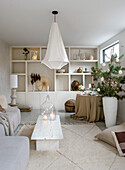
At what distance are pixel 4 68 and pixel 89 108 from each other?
10.9 ft

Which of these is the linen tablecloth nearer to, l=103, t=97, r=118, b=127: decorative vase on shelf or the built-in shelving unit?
l=103, t=97, r=118, b=127: decorative vase on shelf

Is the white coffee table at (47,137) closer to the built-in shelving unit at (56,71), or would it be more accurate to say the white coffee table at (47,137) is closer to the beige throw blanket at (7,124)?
the beige throw blanket at (7,124)

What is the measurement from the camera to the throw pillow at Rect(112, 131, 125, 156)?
2.69 metres

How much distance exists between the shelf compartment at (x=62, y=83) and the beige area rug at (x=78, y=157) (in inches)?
146

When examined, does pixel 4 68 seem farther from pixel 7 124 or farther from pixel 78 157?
pixel 78 157

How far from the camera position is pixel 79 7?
10.2 ft

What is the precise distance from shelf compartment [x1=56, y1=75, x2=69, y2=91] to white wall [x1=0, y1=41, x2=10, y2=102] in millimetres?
2010

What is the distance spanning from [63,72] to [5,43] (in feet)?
8.20

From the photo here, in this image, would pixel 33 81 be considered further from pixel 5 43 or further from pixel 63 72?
pixel 5 43

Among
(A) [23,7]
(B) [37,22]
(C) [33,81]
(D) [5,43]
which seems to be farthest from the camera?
(C) [33,81]

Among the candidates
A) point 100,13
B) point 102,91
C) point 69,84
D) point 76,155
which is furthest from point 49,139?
point 69,84

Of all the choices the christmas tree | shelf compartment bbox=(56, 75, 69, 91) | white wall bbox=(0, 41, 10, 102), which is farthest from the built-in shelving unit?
the christmas tree

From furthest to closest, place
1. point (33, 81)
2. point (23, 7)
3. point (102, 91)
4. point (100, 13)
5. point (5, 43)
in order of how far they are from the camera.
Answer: point (33, 81), point (5, 43), point (102, 91), point (100, 13), point (23, 7)

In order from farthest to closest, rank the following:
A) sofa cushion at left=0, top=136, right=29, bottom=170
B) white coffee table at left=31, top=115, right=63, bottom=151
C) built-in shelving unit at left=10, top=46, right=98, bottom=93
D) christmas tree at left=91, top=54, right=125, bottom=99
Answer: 1. built-in shelving unit at left=10, top=46, right=98, bottom=93
2. christmas tree at left=91, top=54, right=125, bottom=99
3. white coffee table at left=31, top=115, right=63, bottom=151
4. sofa cushion at left=0, top=136, right=29, bottom=170
